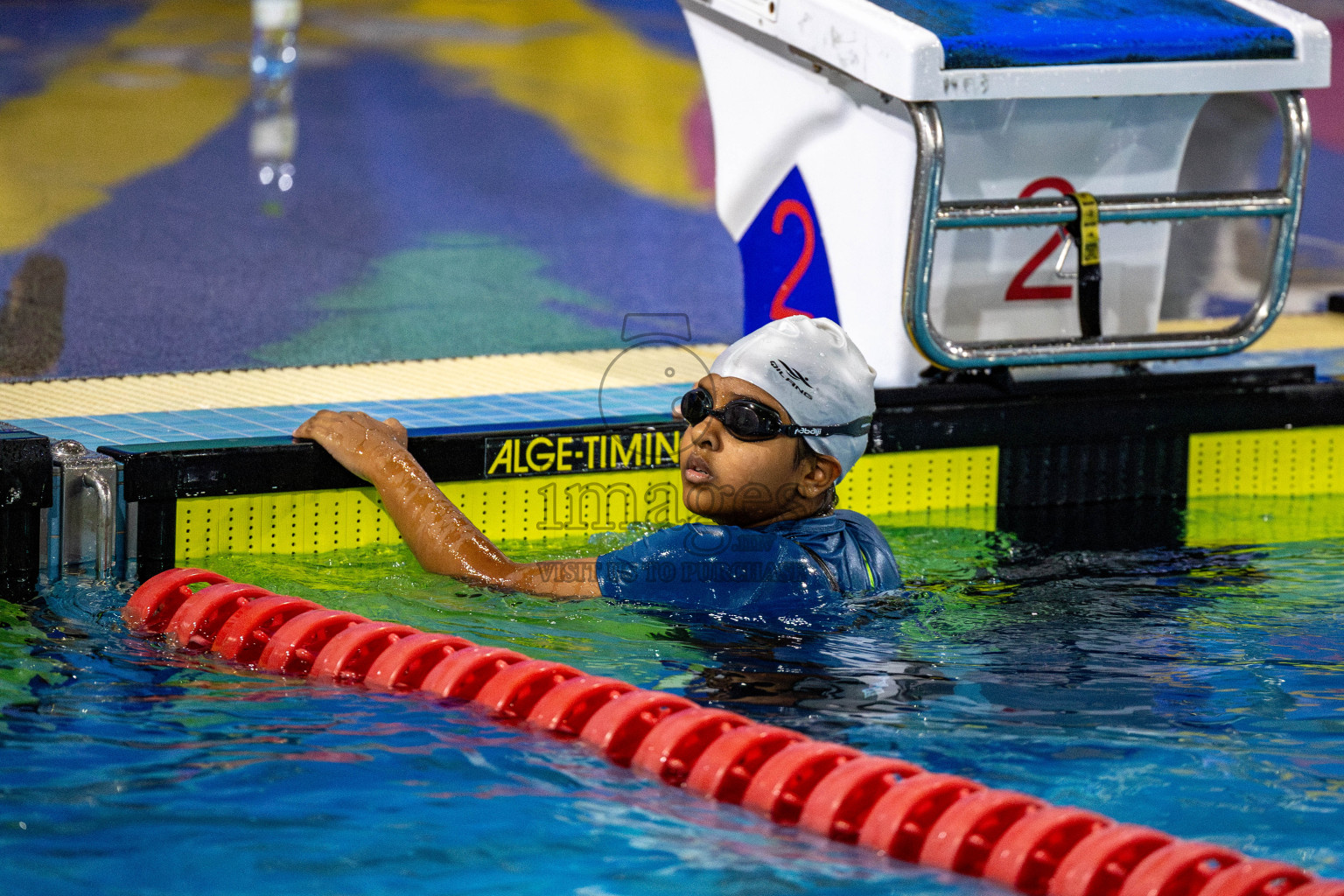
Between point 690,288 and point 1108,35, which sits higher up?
point 1108,35

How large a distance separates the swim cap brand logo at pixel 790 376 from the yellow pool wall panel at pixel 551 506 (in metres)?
1.31

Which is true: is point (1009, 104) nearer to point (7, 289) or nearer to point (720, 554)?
point (720, 554)

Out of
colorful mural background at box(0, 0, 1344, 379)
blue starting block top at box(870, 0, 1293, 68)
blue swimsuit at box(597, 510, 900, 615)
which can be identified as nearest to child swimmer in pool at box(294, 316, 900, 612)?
blue swimsuit at box(597, 510, 900, 615)

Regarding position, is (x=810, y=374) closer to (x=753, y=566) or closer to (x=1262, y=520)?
(x=753, y=566)

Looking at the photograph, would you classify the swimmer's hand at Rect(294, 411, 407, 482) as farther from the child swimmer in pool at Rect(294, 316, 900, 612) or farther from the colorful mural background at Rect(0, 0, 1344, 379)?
the colorful mural background at Rect(0, 0, 1344, 379)

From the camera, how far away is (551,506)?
4.47 m

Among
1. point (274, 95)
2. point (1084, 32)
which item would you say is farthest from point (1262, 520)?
point (274, 95)

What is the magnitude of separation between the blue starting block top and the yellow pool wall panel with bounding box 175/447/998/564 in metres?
1.14

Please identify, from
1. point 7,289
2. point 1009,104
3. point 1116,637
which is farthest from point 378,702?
point 7,289

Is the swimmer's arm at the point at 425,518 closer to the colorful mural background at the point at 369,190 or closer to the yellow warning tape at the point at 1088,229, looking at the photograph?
the colorful mural background at the point at 369,190

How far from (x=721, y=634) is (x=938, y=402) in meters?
1.73

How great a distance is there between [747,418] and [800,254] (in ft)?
5.99

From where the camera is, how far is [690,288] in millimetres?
7672

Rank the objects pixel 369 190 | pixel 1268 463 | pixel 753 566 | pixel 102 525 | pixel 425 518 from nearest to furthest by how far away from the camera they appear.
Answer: pixel 753 566
pixel 425 518
pixel 102 525
pixel 1268 463
pixel 369 190
